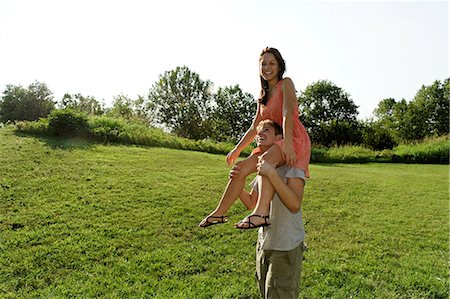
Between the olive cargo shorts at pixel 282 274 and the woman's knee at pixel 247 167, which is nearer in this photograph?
the olive cargo shorts at pixel 282 274

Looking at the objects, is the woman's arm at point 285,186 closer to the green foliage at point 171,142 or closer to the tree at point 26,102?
the green foliage at point 171,142

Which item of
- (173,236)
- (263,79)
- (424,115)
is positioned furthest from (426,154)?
(424,115)

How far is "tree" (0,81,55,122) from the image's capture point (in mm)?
27203

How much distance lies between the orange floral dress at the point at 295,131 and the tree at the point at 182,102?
30.5 metres

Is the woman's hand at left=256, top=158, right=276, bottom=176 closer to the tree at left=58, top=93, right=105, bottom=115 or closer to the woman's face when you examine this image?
the woman's face

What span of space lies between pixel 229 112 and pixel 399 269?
29.9m

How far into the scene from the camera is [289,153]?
2.18 m

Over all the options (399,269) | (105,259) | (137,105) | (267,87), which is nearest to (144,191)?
(105,259)

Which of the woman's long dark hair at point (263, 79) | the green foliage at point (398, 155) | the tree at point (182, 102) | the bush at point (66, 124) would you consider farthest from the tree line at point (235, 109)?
the woman's long dark hair at point (263, 79)

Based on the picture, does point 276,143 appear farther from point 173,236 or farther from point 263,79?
point 173,236

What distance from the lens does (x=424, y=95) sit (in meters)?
36.1

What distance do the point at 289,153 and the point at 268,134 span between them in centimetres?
21

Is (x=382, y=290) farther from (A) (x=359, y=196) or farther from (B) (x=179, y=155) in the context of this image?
(B) (x=179, y=155)

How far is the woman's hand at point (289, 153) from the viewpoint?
7.16 ft
